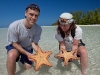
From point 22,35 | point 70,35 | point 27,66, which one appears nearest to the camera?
point 22,35

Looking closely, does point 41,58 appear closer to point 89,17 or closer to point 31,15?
point 31,15

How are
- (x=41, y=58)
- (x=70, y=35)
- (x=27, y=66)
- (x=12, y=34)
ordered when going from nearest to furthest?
(x=41, y=58) → (x=12, y=34) → (x=70, y=35) → (x=27, y=66)

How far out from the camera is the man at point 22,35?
9.96 feet

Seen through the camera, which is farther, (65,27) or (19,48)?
(65,27)

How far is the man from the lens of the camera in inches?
120

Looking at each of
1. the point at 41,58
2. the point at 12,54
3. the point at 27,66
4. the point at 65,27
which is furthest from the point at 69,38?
the point at 12,54

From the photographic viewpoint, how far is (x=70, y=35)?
11.8 feet

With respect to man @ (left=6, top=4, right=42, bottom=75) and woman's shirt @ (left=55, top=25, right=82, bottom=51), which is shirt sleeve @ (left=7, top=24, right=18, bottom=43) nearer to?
man @ (left=6, top=4, right=42, bottom=75)

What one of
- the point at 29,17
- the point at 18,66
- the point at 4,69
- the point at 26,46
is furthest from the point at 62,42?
the point at 4,69

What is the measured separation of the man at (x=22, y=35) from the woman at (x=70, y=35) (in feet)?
1.69

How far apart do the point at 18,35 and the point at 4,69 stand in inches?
47.6

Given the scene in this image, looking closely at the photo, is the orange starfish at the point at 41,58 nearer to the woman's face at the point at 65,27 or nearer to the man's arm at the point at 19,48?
the man's arm at the point at 19,48

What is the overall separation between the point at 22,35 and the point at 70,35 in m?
1.07

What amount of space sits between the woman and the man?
1.69 feet
